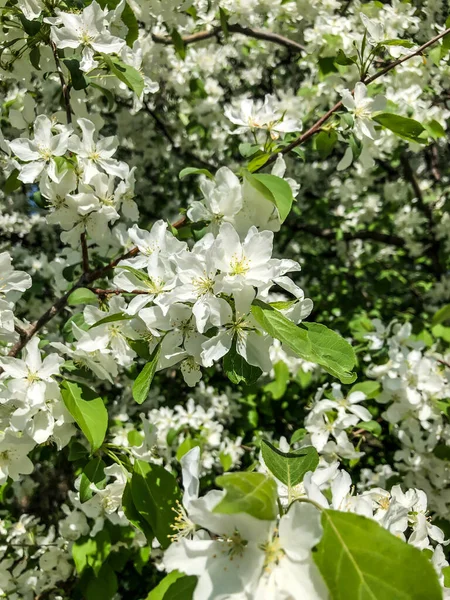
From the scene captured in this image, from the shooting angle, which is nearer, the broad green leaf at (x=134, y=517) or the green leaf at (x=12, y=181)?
the broad green leaf at (x=134, y=517)

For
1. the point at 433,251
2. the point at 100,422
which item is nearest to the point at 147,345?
the point at 100,422

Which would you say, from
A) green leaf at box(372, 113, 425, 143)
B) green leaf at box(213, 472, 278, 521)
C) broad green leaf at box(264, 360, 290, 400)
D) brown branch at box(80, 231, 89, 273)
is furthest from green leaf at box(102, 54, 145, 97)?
broad green leaf at box(264, 360, 290, 400)

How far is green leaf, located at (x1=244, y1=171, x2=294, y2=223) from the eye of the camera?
4.71ft

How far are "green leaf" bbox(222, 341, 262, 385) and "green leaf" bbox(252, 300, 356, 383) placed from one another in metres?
0.15

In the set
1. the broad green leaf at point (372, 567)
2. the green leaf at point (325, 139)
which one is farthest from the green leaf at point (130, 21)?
the broad green leaf at point (372, 567)

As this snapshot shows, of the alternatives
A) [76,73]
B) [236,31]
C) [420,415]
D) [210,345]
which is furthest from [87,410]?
[236,31]

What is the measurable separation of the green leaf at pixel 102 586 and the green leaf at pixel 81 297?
3.52 ft

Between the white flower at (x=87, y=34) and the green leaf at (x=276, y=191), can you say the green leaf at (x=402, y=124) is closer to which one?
the green leaf at (x=276, y=191)

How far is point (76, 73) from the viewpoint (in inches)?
70.6

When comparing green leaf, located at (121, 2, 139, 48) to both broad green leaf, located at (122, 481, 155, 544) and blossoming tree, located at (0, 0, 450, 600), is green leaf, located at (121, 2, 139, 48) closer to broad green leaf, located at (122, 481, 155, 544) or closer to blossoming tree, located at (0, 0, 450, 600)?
blossoming tree, located at (0, 0, 450, 600)

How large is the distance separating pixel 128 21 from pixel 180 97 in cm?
220

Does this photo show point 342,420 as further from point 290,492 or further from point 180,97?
point 180,97

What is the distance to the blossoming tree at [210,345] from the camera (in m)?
0.96

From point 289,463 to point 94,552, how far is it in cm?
115
